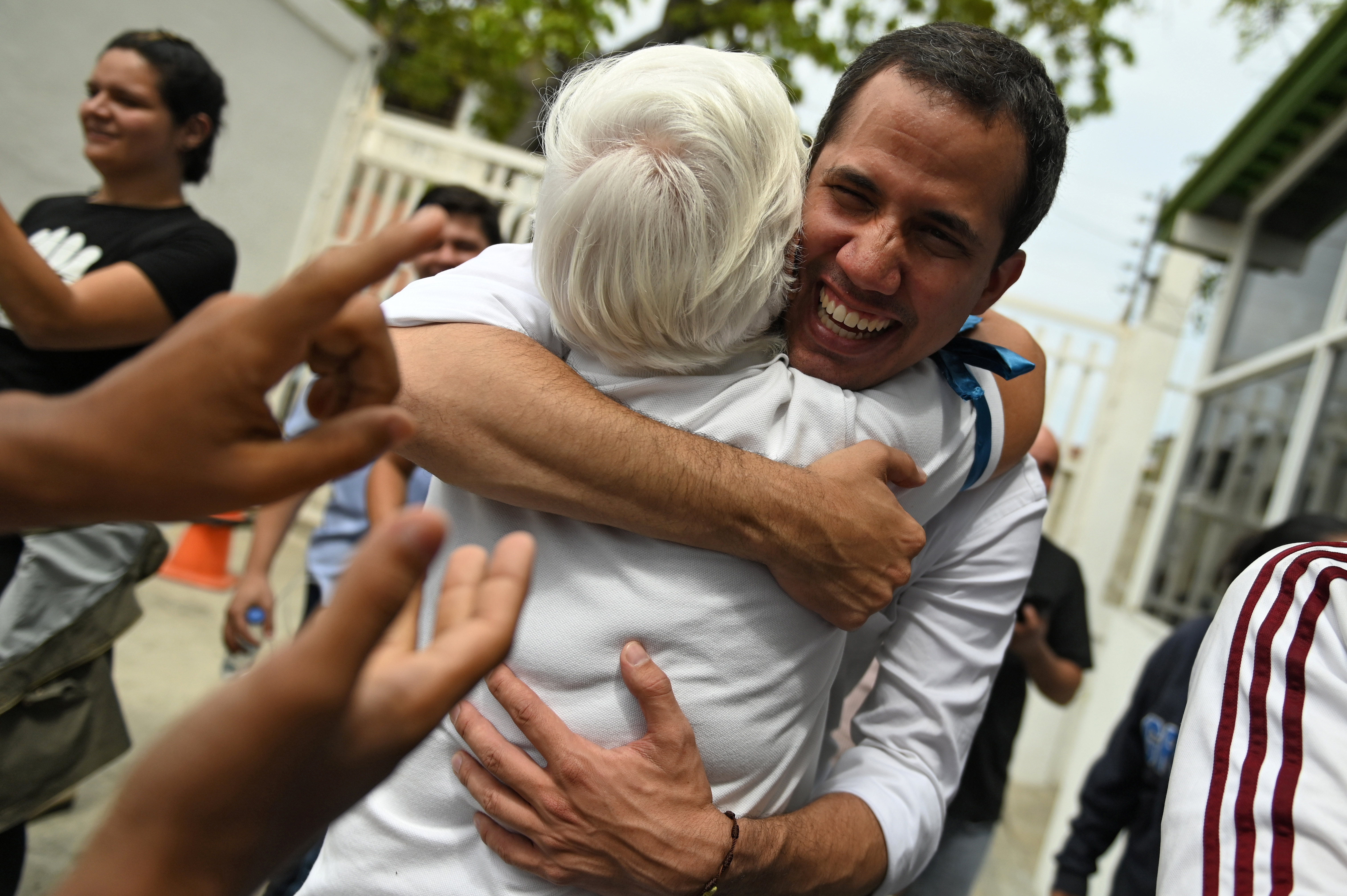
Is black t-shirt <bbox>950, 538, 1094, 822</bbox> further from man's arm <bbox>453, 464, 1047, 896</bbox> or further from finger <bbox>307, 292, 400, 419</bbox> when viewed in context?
finger <bbox>307, 292, 400, 419</bbox>

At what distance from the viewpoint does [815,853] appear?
1.18m

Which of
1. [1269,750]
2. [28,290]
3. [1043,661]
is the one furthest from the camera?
[1043,661]

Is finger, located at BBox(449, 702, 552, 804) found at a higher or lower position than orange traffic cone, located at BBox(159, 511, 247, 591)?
higher

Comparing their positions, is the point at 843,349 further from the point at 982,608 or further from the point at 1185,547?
the point at 1185,547

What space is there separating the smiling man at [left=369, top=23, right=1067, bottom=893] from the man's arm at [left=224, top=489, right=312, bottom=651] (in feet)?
6.58

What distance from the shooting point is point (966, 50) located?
1.16 m

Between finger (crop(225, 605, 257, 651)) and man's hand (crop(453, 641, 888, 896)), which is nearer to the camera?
man's hand (crop(453, 641, 888, 896))

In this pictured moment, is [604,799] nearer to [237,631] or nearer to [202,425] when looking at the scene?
[202,425]

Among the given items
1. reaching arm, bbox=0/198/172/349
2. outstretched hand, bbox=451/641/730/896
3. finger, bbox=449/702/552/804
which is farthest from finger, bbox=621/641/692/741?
reaching arm, bbox=0/198/172/349

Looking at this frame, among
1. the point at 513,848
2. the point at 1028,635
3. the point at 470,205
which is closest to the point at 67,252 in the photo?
the point at 470,205

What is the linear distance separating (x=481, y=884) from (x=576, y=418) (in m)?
0.55

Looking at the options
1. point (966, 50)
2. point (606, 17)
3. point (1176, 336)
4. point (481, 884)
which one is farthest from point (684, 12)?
point (481, 884)

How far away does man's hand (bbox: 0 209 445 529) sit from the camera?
1.73 ft

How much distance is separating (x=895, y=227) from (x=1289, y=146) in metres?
4.83
